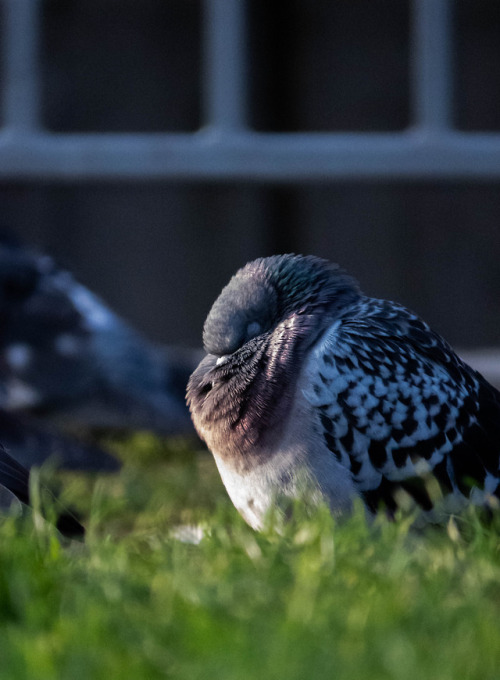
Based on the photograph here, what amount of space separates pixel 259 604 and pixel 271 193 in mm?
4637

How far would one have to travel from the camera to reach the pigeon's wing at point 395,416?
8.80ft

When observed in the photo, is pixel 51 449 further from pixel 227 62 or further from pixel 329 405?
pixel 227 62

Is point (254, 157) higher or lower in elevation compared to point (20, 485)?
higher

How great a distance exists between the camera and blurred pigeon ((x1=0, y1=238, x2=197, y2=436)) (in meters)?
5.21

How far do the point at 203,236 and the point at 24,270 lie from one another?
4.59ft

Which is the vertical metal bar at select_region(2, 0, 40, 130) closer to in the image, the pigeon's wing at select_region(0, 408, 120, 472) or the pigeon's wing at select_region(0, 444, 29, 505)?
the pigeon's wing at select_region(0, 408, 120, 472)

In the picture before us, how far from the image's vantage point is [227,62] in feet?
19.6

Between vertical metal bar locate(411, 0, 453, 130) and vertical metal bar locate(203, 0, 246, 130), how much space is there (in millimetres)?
1129

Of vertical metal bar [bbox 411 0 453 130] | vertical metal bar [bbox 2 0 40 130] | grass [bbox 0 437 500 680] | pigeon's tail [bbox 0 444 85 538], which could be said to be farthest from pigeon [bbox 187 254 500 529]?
vertical metal bar [bbox 2 0 40 130]

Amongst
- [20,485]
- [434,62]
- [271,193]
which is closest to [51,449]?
[20,485]

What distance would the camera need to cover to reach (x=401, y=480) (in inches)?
108

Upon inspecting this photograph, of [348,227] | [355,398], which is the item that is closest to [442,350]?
[355,398]

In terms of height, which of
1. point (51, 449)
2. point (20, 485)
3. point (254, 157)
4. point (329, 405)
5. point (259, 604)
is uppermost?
point (254, 157)

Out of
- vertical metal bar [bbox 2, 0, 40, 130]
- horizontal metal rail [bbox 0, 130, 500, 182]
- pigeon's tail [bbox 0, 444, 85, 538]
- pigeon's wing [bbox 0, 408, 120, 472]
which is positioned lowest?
pigeon's wing [bbox 0, 408, 120, 472]
